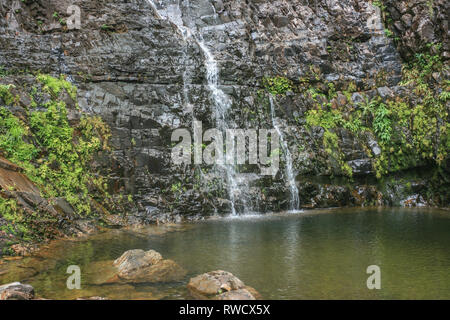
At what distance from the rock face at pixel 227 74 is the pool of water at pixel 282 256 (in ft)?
7.69

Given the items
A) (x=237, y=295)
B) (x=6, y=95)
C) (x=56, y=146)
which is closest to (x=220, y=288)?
(x=237, y=295)

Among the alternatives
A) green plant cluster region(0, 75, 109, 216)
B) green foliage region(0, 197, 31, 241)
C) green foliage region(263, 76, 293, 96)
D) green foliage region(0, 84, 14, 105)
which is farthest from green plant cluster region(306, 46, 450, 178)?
green foliage region(0, 197, 31, 241)

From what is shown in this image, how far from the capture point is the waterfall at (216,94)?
1527 cm

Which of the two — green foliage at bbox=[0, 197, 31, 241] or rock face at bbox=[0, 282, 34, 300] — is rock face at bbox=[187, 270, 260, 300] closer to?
rock face at bbox=[0, 282, 34, 300]

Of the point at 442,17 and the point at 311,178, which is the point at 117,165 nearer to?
the point at 311,178

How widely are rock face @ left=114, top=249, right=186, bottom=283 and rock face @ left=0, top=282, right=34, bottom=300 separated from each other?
1.84 metres

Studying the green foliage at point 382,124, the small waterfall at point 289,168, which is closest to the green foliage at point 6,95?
the small waterfall at point 289,168

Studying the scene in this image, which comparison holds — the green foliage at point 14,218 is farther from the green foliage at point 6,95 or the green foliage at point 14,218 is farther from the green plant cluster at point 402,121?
the green plant cluster at point 402,121

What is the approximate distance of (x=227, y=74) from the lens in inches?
667

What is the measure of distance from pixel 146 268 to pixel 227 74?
1090 centimetres

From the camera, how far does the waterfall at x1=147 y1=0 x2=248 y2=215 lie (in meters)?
15.3

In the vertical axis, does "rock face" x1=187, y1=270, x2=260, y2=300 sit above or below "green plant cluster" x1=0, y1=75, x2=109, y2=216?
below

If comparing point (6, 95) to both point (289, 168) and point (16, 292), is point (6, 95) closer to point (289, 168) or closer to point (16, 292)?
point (16, 292)
